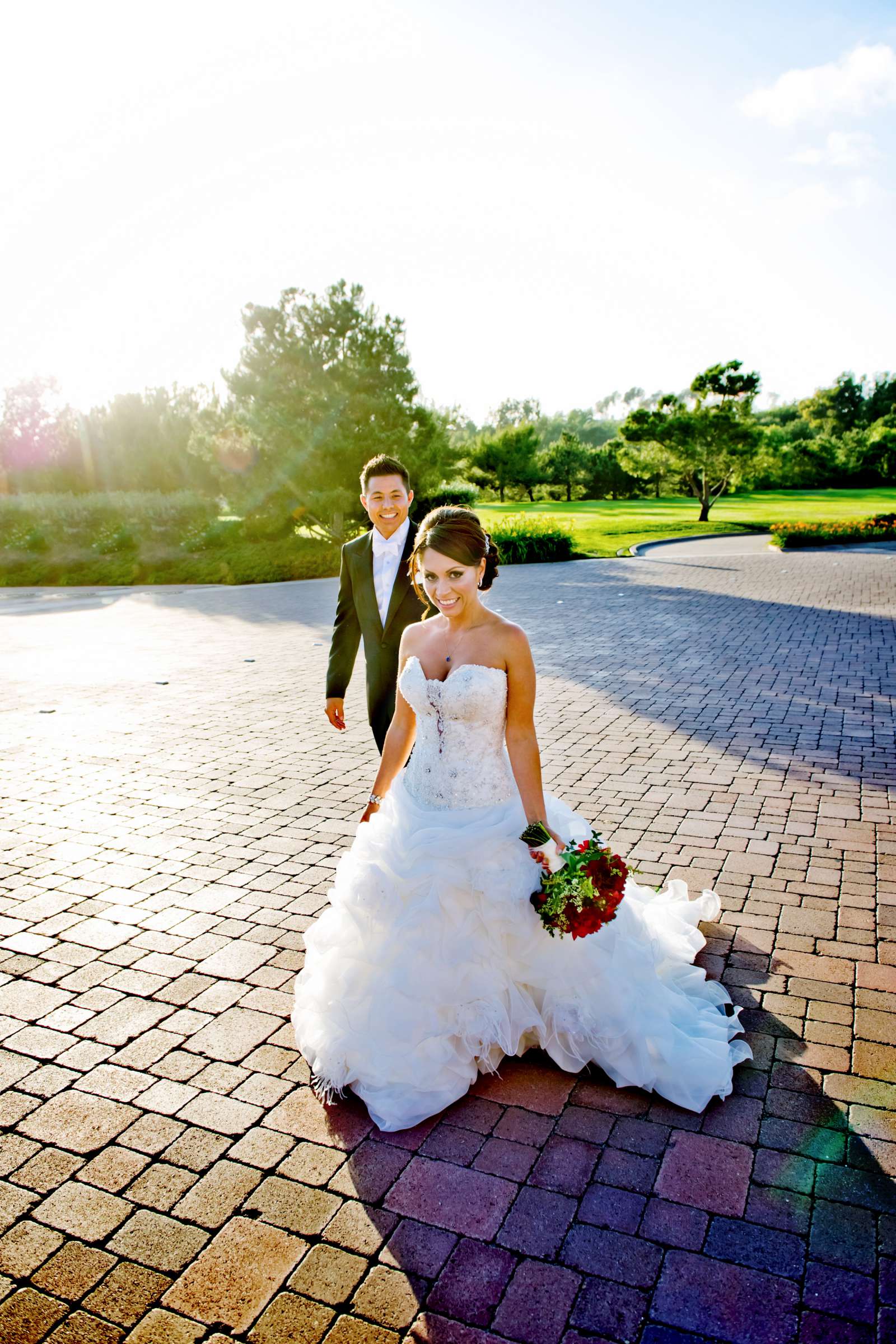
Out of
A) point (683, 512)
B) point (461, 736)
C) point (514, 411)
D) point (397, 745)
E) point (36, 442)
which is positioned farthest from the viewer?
point (514, 411)

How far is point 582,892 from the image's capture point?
3.15 meters

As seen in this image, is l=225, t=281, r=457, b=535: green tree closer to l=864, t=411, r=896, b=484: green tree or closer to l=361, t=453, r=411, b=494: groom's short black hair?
l=361, t=453, r=411, b=494: groom's short black hair

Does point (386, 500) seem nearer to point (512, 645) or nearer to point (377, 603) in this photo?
point (377, 603)

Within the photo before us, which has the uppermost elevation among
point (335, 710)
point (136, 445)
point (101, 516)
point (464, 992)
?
point (136, 445)

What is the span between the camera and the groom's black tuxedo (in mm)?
5215

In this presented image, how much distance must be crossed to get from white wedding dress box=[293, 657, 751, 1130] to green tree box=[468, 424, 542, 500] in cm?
5347

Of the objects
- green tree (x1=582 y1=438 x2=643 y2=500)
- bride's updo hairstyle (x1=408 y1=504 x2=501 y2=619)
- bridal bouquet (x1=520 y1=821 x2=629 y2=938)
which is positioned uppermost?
green tree (x1=582 y1=438 x2=643 y2=500)

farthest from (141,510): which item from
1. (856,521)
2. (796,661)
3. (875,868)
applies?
(875,868)

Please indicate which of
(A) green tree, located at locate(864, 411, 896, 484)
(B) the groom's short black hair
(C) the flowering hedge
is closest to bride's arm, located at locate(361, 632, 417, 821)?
(B) the groom's short black hair

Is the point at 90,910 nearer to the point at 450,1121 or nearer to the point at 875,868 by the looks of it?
the point at 450,1121

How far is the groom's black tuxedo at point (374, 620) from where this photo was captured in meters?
5.21

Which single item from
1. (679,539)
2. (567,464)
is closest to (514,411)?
(567,464)

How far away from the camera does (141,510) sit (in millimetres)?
27281

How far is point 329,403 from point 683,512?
68.4 feet
